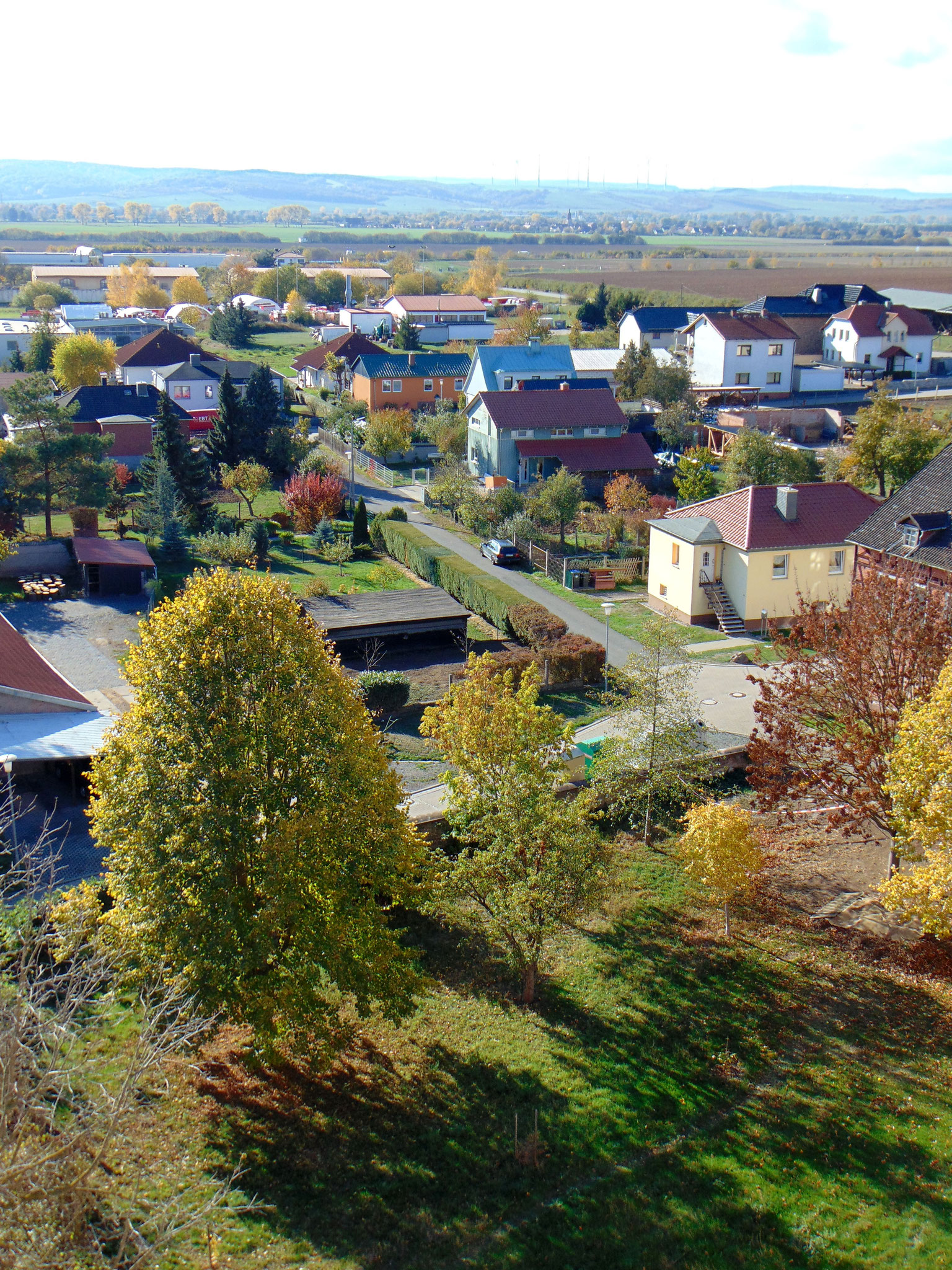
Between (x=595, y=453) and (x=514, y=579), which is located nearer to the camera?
(x=514, y=579)

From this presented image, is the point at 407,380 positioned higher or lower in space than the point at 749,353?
lower

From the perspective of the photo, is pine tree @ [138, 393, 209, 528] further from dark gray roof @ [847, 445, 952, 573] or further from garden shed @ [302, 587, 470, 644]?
dark gray roof @ [847, 445, 952, 573]

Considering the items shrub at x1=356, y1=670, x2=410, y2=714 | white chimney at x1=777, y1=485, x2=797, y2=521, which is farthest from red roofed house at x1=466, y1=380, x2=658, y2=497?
shrub at x1=356, y1=670, x2=410, y2=714

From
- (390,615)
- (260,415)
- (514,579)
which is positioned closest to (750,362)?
(260,415)

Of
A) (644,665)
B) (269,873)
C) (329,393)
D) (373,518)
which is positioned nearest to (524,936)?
(269,873)

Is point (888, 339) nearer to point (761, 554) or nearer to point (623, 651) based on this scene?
point (761, 554)

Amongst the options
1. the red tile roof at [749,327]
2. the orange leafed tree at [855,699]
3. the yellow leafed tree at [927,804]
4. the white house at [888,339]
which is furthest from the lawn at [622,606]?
the white house at [888,339]
